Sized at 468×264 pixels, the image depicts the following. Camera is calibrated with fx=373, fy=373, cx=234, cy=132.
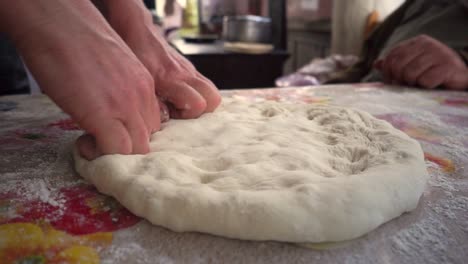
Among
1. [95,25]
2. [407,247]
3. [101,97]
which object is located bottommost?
[407,247]

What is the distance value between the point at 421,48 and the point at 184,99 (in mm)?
1253

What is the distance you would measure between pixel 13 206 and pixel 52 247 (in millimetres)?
175

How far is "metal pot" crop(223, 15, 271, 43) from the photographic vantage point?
2908 millimetres

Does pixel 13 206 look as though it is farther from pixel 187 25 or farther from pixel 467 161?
pixel 187 25

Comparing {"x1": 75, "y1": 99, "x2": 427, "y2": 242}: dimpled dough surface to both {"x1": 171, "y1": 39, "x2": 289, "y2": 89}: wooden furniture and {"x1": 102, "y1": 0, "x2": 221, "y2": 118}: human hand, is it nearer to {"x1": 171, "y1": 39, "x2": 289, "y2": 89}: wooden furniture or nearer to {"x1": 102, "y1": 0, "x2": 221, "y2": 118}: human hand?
{"x1": 102, "y1": 0, "x2": 221, "y2": 118}: human hand

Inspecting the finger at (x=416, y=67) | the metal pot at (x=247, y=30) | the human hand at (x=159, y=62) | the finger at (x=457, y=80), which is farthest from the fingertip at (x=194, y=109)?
the metal pot at (x=247, y=30)

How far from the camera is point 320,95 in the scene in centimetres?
164

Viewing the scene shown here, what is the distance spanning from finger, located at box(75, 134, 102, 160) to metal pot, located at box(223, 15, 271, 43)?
2.24m

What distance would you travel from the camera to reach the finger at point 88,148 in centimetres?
78

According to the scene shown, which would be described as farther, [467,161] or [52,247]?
[467,161]

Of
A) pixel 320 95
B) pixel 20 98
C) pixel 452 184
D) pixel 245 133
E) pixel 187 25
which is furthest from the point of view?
pixel 187 25

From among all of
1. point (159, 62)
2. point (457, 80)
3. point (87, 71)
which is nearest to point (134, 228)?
point (87, 71)

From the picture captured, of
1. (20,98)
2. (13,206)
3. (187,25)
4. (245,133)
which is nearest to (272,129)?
(245,133)

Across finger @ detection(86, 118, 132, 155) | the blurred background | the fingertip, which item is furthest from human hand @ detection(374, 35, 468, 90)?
finger @ detection(86, 118, 132, 155)
